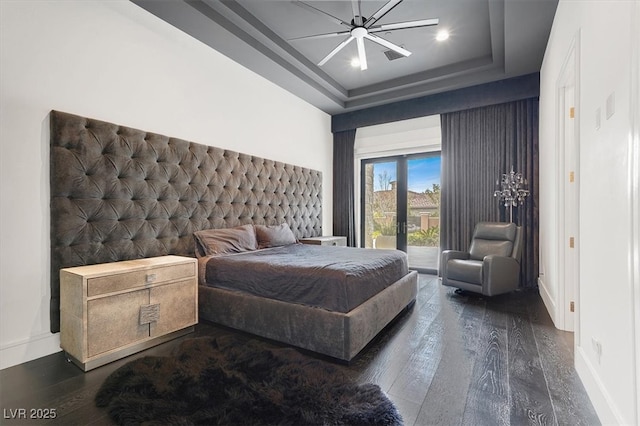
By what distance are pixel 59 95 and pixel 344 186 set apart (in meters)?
4.32

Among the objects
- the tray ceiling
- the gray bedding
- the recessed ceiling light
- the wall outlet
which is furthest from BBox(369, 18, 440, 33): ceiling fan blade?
the wall outlet

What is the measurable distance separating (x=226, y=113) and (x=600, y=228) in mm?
3679

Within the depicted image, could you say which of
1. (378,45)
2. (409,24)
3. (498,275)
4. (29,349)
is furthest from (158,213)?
(498,275)

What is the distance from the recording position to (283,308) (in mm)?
2342

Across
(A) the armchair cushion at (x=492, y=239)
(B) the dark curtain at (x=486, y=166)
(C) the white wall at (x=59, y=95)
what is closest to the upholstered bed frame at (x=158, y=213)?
(C) the white wall at (x=59, y=95)

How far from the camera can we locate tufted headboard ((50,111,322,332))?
2.23m

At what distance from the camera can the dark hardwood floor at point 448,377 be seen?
1554 mm

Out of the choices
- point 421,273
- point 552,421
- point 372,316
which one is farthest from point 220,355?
point 421,273

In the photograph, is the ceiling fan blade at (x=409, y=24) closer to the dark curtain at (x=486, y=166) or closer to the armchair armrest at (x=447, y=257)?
the dark curtain at (x=486, y=166)

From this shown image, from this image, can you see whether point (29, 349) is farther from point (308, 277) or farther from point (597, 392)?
point (597, 392)

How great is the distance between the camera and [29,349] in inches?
83.3

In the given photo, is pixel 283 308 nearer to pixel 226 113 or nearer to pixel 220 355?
pixel 220 355

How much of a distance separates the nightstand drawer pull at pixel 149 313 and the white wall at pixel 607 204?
111 inches

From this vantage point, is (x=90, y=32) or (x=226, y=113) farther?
(x=226, y=113)
